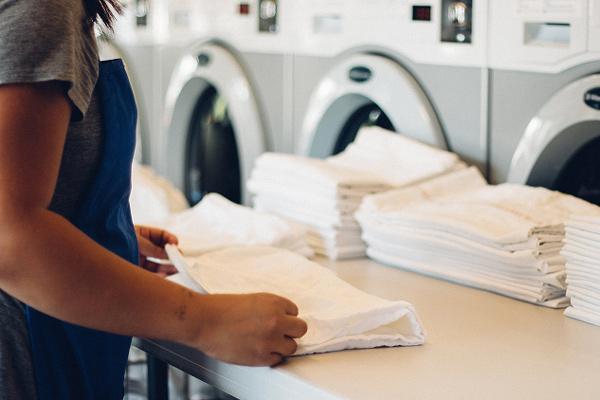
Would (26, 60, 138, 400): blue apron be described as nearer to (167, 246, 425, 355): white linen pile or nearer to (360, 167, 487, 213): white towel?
(167, 246, 425, 355): white linen pile

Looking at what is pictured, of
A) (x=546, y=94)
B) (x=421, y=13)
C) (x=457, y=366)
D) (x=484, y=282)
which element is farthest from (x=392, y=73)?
(x=457, y=366)

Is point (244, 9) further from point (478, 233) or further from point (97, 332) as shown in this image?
point (97, 332)

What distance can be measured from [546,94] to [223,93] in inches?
44.3

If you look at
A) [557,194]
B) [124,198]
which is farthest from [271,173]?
[124,198]

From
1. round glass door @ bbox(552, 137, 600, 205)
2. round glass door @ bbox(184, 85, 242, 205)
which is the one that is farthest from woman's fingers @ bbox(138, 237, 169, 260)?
round glass door @ bbox(184, 85, 242, 205)

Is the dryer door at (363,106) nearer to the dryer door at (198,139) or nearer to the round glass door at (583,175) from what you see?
the round glass door at (583,175)

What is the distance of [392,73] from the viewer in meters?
2.04

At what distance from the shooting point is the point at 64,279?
0.98m

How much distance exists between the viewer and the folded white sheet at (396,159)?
6.14 feet

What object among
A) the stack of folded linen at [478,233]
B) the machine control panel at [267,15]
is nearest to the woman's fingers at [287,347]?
the stack of folded linen at [478,233]

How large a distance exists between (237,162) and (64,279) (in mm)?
1946

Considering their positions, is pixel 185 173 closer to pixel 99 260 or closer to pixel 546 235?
pixel 546 235

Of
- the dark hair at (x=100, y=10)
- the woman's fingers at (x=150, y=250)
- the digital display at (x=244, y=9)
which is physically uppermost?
the digital display at (x=244, y=9)

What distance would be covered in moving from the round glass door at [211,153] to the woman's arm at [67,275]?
5.98ft
